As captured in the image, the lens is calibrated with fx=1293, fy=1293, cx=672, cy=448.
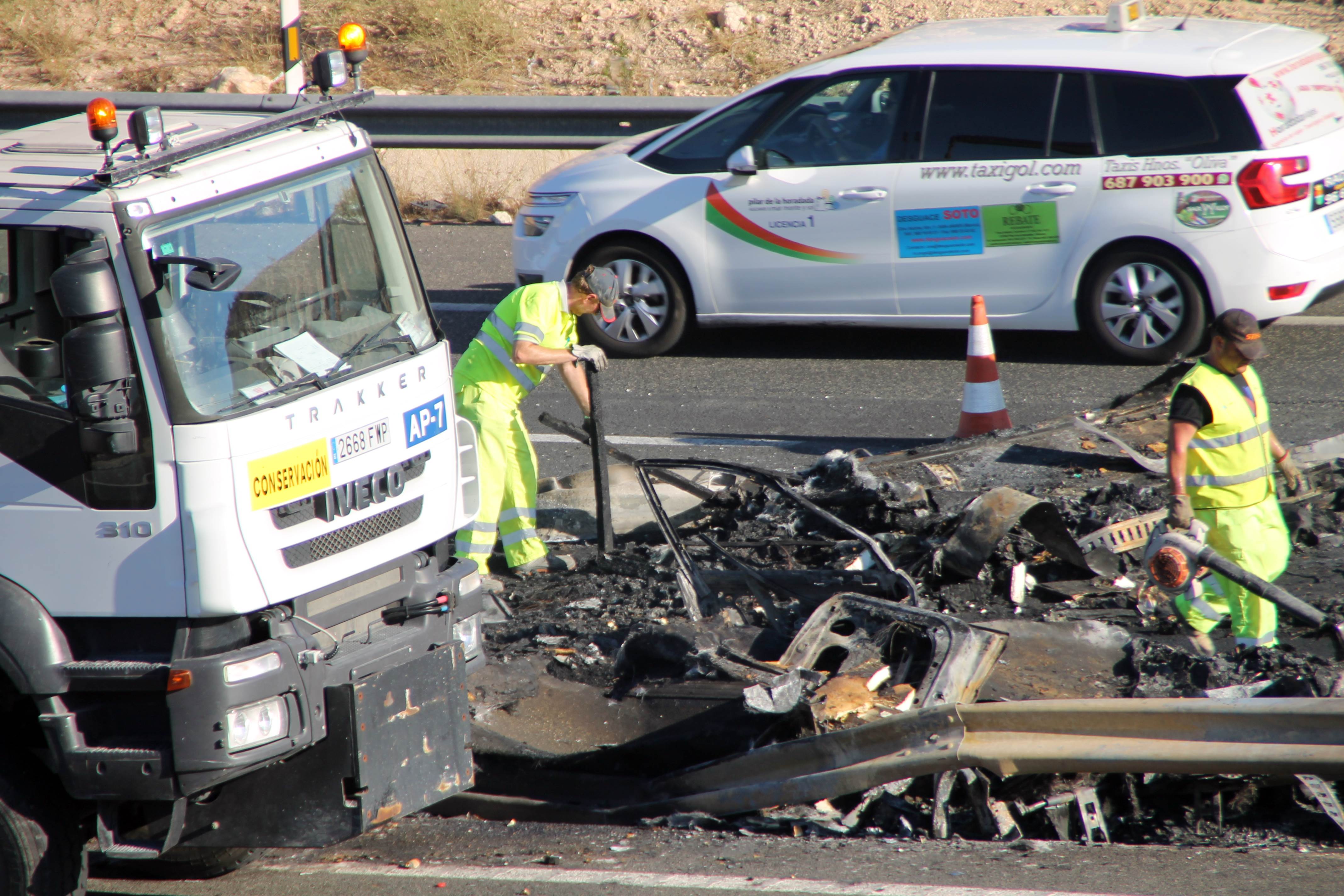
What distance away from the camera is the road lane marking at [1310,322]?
352 inches

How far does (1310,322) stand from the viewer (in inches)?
356

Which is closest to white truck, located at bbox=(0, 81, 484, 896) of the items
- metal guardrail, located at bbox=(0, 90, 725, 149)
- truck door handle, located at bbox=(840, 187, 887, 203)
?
truck door handle, located at bbox=(840, 187, 887, 203)

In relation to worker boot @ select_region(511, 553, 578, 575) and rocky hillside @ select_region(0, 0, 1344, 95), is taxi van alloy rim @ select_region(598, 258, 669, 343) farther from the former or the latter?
rocky hillside @ select_region(0, 0, 1344, 95)

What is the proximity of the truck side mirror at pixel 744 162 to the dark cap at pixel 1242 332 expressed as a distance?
14.0ft

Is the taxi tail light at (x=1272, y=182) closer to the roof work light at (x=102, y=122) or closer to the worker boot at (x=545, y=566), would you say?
the worker boot at (x=545, y=566)

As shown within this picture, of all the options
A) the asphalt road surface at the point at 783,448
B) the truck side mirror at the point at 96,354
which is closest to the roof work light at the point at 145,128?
the truck side mirror at the point at 96,354

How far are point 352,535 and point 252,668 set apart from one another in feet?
1.63

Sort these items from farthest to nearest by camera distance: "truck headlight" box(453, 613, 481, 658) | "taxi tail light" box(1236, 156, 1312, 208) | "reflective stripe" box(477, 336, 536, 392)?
"taxi tail light" box(1236, 156, 1312, 208), "reflective stripe" box(477, 336, 536, 392), "truck headlight" box(453, 613, 481, 658)

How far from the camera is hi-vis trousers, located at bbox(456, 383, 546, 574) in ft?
20.1

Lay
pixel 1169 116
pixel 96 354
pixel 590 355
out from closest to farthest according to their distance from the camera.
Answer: pixel 96 354
pixel 590 355
pixel 1169 116

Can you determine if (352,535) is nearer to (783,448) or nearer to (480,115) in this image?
(783,448)

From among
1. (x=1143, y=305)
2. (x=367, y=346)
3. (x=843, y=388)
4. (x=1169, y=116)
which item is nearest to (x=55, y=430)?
(x=367, y=346)

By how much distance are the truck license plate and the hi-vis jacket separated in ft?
7.97

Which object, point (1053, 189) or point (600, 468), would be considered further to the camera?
point (1053, 189)
